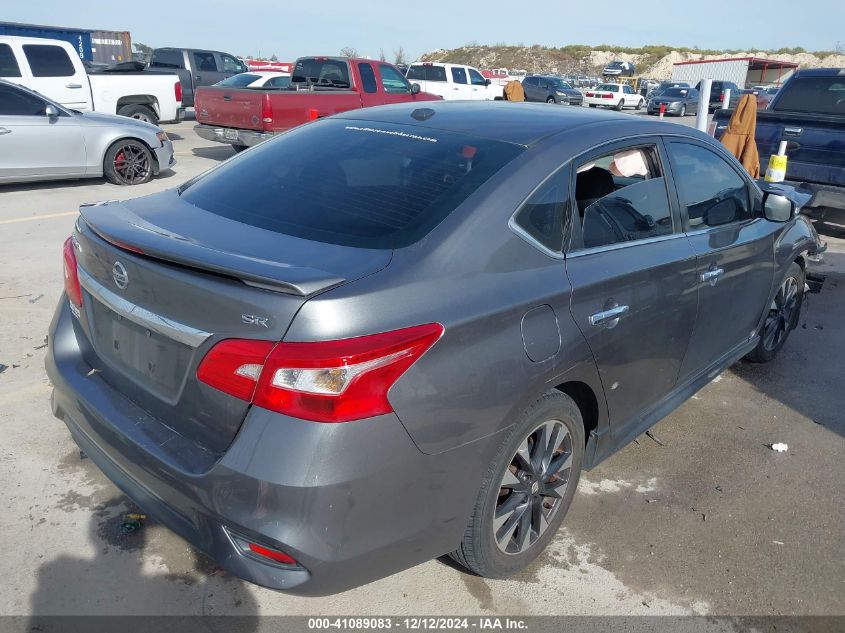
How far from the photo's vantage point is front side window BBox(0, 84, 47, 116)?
9336 millimetres

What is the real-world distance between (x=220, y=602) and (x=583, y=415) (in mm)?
1630

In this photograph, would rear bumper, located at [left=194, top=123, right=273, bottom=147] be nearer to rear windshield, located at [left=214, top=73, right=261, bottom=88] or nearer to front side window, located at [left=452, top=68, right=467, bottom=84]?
rear windshield, located at [left=214, top=73, right=261, bottom=88]

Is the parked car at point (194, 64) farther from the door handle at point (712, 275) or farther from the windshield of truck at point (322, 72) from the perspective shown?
the door handle at point (712, 275)

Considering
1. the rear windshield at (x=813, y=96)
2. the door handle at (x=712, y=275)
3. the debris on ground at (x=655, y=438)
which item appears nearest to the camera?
the door handle at (x=712, y=275)

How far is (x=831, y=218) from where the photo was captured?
9.03 m

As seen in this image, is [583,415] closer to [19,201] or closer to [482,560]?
[482,560]

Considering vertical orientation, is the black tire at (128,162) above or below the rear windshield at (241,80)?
below

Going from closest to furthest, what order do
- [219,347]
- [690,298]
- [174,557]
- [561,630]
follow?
[219,347] < [561,630] < [174,557] < [690,298]

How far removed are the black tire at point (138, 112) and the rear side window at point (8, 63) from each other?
2.35 meters

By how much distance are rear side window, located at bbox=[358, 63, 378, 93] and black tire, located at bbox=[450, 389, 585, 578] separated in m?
12.3

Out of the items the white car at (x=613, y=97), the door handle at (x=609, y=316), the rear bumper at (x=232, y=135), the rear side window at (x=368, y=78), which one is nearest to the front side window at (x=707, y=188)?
the door handle at (x=609, y=316)

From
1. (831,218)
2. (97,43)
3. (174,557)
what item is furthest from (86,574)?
(97,43)

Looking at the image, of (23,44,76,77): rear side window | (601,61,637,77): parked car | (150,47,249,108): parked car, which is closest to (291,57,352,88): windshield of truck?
(23,44,76,77): rear side window

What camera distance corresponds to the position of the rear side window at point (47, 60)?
41.7 feet
